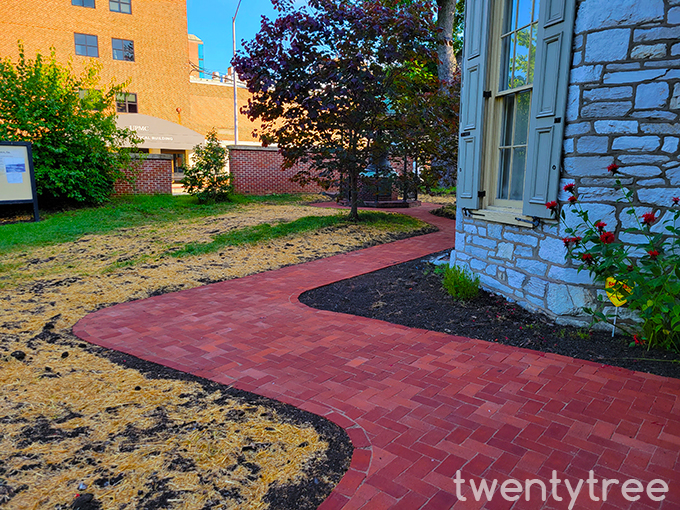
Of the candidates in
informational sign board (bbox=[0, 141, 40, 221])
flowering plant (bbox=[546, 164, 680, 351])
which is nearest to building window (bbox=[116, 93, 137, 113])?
informational sign board (bbox=[0, 141, 40, 221])

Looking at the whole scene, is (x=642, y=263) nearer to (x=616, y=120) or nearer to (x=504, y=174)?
(x=616, y=120)

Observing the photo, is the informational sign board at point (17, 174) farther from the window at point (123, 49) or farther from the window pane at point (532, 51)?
the window at point (123, 49)

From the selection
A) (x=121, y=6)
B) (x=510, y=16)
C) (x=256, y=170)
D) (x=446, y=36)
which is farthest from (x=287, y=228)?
(x=121, y=6)

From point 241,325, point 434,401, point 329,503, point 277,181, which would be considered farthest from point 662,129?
point 277,181

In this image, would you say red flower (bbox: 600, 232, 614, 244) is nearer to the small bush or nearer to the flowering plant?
the flowering plant

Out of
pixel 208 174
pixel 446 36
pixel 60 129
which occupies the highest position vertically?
pixel 446 36

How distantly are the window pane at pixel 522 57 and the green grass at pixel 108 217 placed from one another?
812 centimetres

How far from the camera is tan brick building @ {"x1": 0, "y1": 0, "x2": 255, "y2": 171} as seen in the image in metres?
23.2

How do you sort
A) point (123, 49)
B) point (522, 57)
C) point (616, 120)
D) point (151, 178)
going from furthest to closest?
1. point (123, 49)
2. point (151, 178)
3. point (522, 57)
4. point (616, 120)

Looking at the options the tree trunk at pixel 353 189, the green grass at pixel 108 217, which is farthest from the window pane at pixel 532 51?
the green grass at pixel 108 217

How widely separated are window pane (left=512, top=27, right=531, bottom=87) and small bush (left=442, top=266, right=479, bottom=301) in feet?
6.64

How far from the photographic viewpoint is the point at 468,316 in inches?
179

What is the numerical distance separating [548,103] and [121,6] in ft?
92.9

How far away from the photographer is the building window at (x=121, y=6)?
25.2 meters
